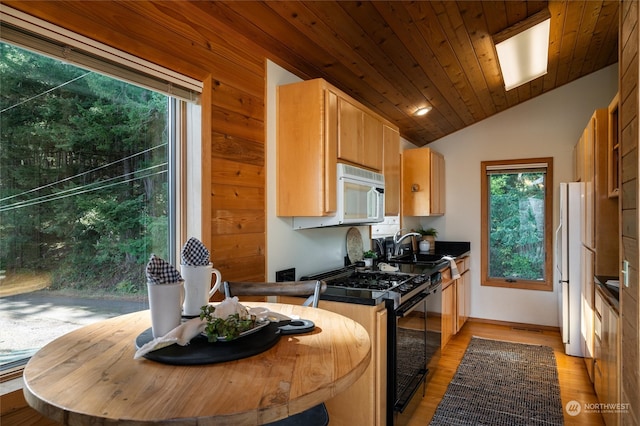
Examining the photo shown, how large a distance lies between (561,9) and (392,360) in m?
2.60

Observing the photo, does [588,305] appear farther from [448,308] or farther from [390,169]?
[390,169]

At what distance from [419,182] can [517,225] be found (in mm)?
1409

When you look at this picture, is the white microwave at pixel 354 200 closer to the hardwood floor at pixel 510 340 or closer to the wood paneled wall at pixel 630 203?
the hardwood floor at pixel 510 340

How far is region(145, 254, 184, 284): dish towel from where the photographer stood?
107 centimetres

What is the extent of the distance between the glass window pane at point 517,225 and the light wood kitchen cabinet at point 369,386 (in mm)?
3332

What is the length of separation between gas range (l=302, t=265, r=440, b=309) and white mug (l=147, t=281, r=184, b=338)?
117 cm

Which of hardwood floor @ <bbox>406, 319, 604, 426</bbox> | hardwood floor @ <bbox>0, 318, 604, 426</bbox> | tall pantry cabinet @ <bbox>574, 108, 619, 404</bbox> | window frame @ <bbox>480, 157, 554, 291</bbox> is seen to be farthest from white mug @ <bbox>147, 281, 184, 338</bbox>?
window frame @ <bbox>480, 157, 554, 291</bbox>

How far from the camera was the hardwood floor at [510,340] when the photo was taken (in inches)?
101

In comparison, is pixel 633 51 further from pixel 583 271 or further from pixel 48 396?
pixel 583 271

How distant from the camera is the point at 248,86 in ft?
7.00

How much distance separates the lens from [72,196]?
1.46 metres

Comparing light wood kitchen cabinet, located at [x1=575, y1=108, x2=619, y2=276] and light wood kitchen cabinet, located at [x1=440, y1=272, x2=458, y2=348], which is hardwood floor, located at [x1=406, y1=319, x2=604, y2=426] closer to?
light wood kitchen cabinet, located at [x1=440, y1=272, x2=458, y2=348]

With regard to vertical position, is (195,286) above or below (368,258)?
above

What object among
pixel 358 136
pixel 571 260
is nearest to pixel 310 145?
pixel 358 136
